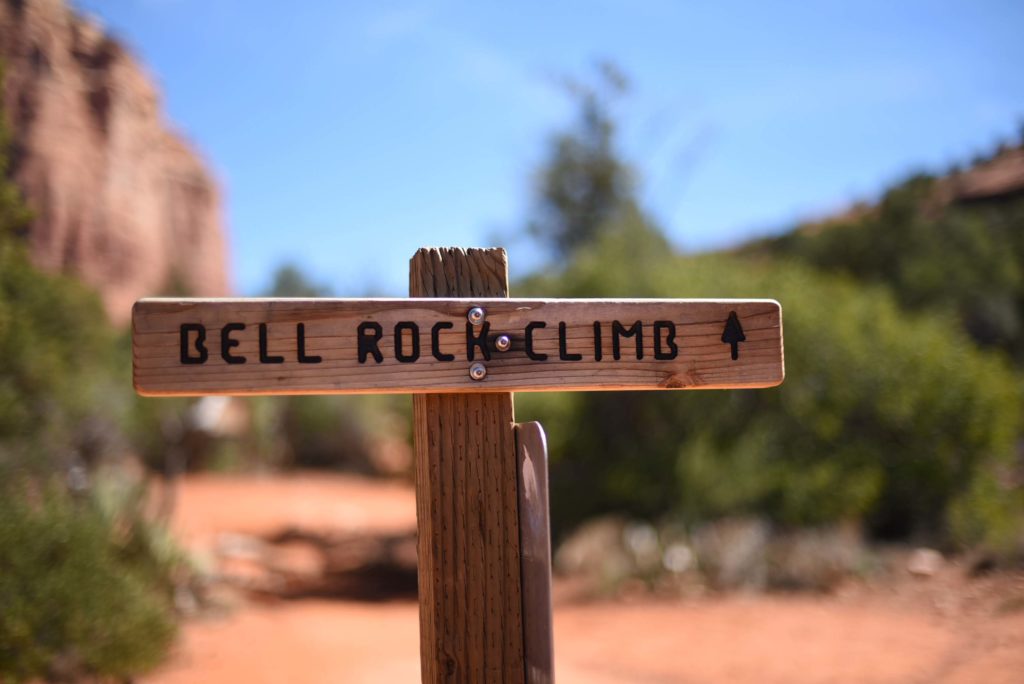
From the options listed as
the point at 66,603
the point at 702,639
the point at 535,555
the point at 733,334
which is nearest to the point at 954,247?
the point at 702,639

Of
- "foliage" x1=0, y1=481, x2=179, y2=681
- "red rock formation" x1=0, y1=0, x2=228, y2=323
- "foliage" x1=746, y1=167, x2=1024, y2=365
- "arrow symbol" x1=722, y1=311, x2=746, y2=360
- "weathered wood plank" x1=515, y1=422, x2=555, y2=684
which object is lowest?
"foliage" x1=0, y1=481, x2=179, y2=681

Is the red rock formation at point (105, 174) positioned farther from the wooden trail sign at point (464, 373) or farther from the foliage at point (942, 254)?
the foliage at point (942, 254)

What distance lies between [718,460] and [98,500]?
25.4ft

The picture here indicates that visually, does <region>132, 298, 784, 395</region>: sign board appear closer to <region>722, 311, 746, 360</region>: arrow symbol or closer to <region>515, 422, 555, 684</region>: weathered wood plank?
<region>722, 311, 746, 360</region>: arrow symbol

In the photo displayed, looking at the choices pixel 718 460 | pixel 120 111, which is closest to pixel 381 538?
pixel 718 460

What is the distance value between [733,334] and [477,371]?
69 centimetres

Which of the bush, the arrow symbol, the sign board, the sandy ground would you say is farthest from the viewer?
the bush

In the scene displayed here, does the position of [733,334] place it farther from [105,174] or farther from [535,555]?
[105,174]

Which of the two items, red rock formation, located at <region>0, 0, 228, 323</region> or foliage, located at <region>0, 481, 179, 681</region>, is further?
red rock formation, located at <region>0, 0, 228, 323</region>

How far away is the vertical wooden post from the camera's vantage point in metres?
2.01

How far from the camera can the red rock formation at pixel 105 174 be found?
20906 mm

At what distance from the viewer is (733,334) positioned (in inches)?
87.0

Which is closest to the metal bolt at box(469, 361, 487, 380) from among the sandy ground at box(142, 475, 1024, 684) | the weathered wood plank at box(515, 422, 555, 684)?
the weathered wood plank at box(515, 422, 555, 684)

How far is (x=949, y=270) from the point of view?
22109 millimetres
